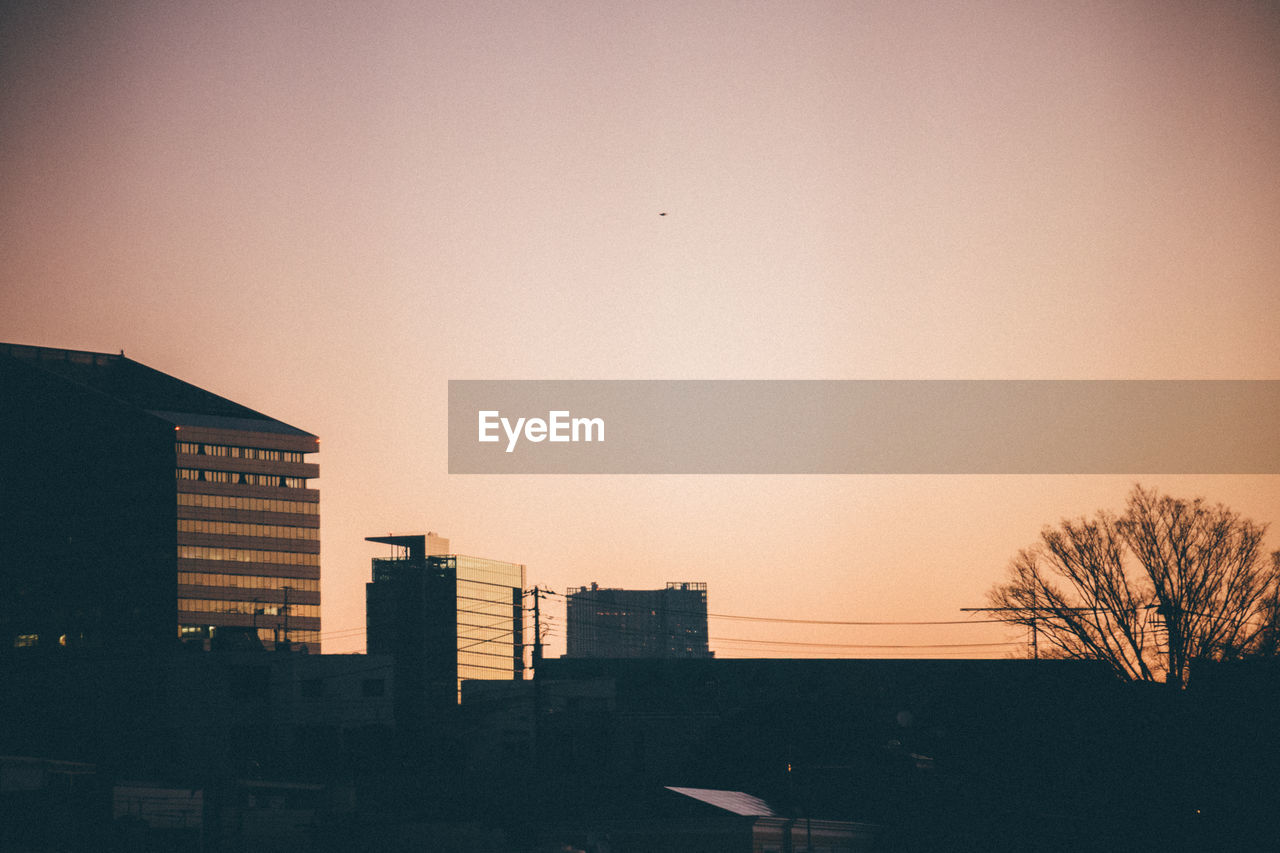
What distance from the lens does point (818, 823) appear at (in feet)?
150

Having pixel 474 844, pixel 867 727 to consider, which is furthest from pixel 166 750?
pixel 474 844

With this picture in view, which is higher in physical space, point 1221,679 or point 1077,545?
point 1077,545

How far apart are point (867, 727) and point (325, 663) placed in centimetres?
4345

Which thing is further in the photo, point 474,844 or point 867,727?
point 867,727

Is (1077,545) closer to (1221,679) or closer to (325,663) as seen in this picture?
(1221,679)

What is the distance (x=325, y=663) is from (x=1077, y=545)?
6327 centimetres

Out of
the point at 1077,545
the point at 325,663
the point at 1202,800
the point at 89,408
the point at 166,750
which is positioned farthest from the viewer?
the point at 89,408

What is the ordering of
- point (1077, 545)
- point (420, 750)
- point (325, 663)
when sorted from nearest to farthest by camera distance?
1. point (1077, 545)
2. point (420, 750)
3. point (325, 663)

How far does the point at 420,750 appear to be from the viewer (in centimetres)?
7919

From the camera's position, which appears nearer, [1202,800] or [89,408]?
[1202,800]

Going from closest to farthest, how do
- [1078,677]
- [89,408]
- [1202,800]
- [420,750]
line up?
[1202,800]
[1078,677]
[420,750]
[89,408]

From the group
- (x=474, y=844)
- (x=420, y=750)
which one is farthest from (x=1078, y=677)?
(x=420, y=750)

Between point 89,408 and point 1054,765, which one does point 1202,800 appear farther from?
point 89,408

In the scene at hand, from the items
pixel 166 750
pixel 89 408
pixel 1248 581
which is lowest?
pixel 166 750
